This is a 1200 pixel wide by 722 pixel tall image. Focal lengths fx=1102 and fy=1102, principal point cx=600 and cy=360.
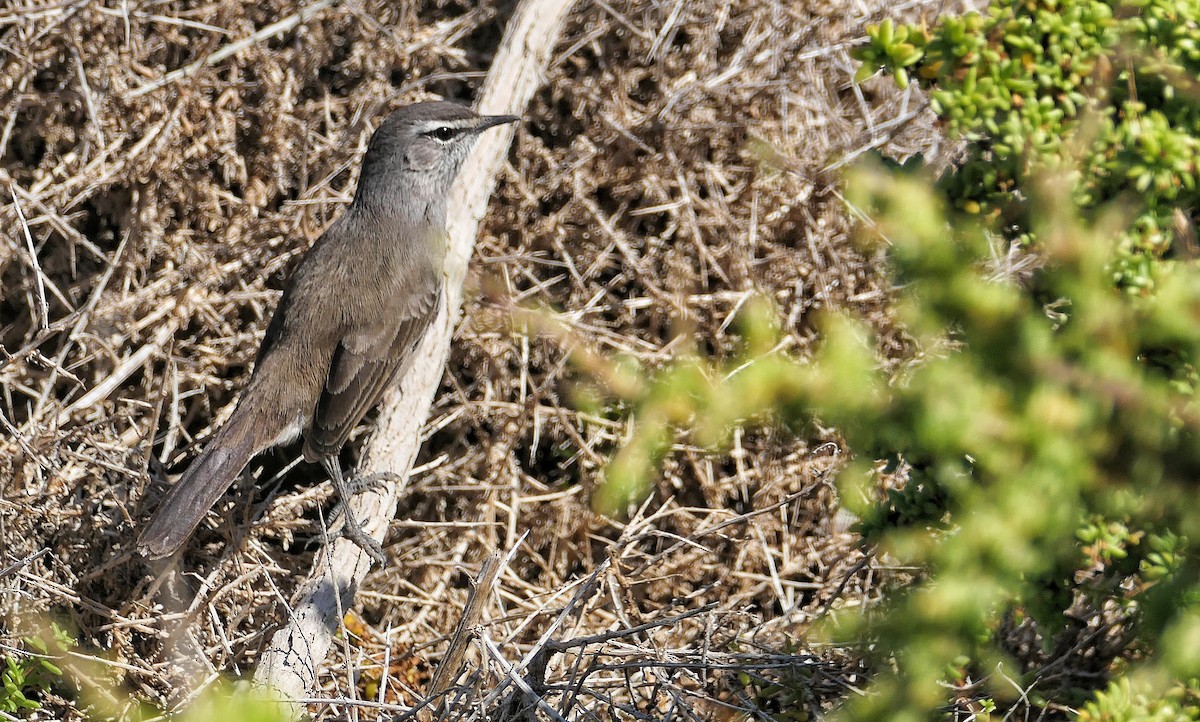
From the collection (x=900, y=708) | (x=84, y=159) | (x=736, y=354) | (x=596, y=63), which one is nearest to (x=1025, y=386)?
(x=900, y=708)

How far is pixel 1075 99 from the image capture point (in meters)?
2.68

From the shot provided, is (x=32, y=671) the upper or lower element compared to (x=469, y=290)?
lower

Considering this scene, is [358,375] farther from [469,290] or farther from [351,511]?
[469,290]

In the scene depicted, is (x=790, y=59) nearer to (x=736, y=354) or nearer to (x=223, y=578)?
(x=736, y=354)

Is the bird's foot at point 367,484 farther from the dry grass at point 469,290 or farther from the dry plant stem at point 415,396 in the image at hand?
the dry grass at point 469,290

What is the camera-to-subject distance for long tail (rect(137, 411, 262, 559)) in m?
4.64

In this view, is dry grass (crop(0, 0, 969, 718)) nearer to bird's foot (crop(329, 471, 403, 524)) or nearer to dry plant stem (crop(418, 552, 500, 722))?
bird's foot (crop(329, 471, 403, 524))

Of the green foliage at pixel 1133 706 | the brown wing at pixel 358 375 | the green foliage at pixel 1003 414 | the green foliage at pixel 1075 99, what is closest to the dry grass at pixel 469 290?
the brown wing at pixel 358 375

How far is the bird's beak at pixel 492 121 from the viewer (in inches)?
225

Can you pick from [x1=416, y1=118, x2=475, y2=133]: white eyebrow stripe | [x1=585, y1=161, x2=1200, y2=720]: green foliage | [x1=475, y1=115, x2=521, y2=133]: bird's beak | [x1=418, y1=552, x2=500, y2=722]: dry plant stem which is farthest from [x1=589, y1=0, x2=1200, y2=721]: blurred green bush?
[x1=416, y1=118, x2=475, y2=133]: white eyebrow stripe

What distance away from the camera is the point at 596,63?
6652mm

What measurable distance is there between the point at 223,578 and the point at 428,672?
1073 millimetres

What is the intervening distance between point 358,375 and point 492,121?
1488 mm

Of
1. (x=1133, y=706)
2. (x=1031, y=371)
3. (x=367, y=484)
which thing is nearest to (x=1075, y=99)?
(x=1031, y=371)
